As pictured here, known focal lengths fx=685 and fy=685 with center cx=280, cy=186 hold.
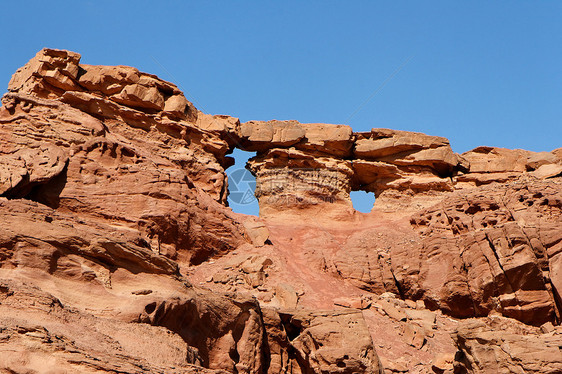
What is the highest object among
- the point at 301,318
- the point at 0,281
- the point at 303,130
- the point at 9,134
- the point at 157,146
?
the point at 303,130

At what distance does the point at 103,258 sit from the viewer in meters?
15.9

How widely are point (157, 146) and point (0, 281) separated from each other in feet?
59.7

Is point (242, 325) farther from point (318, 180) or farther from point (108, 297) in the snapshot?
point (318, 180)

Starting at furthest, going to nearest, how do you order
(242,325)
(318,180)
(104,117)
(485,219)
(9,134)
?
(318,180) < (104,117) < (485,219) < (9,134) < (242,325)

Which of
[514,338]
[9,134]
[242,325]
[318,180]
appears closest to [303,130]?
[318,180]

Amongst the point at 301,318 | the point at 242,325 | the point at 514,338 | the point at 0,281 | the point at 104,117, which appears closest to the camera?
the point at 0,281

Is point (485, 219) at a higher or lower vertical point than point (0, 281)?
higher

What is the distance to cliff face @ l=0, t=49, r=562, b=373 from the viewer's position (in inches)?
584

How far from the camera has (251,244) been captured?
27422mm

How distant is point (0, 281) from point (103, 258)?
10.2 feet

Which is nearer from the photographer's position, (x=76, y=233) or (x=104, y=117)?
(x=76, y=233)

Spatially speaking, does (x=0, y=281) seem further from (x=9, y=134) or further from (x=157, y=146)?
(x=157, y=146)

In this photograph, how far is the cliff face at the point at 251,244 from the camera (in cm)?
1484

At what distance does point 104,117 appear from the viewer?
3022cm
